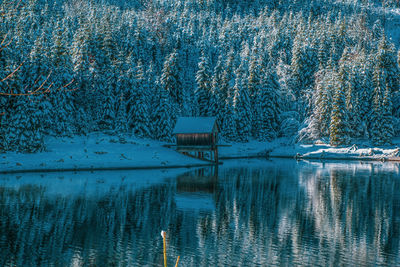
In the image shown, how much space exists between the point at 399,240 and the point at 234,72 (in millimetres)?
75992

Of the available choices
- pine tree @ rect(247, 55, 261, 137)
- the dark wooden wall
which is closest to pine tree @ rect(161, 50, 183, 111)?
pine tree @ rect(247, 55, 261, 137)

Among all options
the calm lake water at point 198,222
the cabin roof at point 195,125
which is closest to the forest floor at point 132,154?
the cabin roof at point 195,125

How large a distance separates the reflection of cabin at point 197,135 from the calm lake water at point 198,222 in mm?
20644

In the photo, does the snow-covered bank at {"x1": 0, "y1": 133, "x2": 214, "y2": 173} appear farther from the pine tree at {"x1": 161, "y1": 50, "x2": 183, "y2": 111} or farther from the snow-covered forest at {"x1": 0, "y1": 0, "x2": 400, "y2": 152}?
the pine tree at {"x1": 161, "y1": 50, "x2": 183, "y2": 111}

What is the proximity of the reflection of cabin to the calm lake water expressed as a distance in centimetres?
2064

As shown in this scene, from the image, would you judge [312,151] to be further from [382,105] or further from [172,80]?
[172,80]

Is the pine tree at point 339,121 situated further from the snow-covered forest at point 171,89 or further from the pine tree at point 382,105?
the pine tree at point 382,105

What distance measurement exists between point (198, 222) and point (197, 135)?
132 ft

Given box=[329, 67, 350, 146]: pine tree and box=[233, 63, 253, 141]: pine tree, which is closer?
box=[329, 67, 350, 146]: pine tree

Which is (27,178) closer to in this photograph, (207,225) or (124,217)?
(124,217)

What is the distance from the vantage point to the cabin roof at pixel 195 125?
6362 centimetres

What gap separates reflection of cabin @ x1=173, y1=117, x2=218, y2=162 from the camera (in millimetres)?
63344

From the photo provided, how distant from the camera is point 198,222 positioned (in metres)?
23.9

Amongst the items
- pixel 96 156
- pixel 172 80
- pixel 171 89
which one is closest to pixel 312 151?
pixel 171 89
